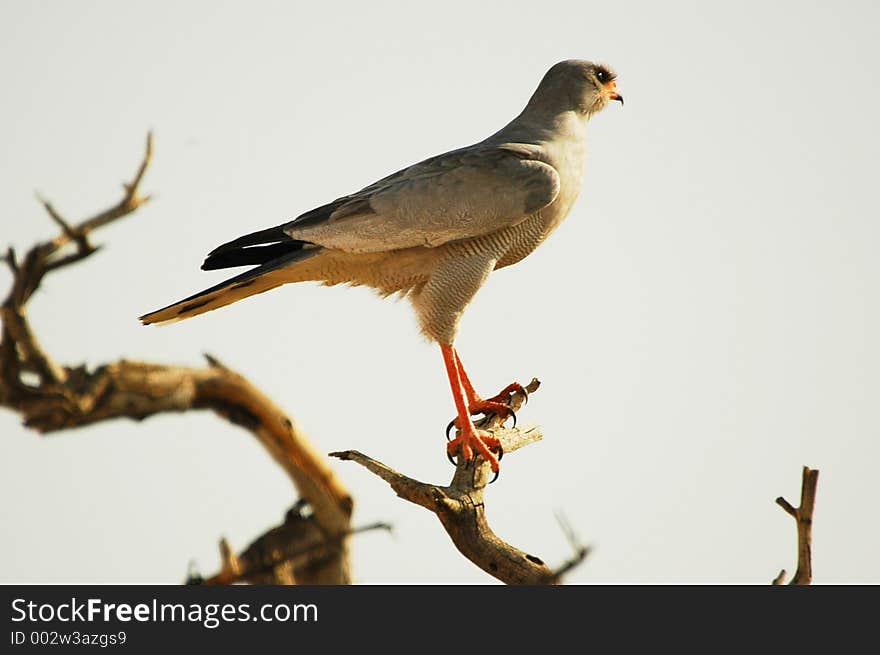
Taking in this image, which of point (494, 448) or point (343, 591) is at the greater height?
point (494, 448)

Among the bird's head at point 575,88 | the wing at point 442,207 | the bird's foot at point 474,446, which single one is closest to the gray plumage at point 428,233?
the wing at point 442,207

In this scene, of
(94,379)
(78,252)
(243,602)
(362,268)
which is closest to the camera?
(78,252)

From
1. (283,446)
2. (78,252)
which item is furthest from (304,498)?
(78,252)

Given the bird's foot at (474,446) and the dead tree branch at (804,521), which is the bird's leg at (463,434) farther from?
the dead tree branch at (804,521)

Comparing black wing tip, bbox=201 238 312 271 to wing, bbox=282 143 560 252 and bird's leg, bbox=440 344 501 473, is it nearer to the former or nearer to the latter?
wing, bbox=282 143 560 252

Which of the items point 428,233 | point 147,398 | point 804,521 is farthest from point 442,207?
point 804,521

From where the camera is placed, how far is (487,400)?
8.26 meters

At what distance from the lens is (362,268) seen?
7930 millimetres

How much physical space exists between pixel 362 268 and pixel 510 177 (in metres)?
1.27

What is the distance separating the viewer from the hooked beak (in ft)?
28.6

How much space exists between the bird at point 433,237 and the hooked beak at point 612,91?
0.89 meters

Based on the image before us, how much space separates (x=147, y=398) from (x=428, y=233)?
256cm

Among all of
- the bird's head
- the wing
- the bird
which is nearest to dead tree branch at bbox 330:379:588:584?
the bird

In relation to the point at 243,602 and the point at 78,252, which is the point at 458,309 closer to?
the point at 243,602
